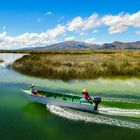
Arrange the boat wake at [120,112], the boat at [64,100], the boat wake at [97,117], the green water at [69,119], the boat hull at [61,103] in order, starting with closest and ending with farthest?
1. the green water at [69,119]
2. the boat wake at [97,117]
3. the boat wake at [120,112]
4. the boat at [64,100]
5. the boat hull at [61,103]

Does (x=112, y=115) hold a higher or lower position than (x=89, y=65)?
lower

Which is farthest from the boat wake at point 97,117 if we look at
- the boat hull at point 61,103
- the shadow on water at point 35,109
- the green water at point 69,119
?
the shadow on water at point 35,109

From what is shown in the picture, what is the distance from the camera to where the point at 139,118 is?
27.0 m

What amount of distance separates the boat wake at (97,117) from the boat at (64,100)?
55 centimetres

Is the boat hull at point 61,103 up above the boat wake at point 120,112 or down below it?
above

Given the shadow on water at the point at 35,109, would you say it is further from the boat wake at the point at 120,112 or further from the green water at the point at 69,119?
the boat wake at the point at 120,112

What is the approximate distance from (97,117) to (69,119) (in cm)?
286

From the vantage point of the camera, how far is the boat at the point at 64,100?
1167 inches

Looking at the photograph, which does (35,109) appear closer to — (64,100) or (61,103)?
(61,103)

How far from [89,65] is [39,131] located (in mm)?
35753

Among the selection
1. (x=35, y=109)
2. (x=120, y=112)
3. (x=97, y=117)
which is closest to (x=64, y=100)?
(x=35, y=109)

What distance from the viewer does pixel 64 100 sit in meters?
30.8

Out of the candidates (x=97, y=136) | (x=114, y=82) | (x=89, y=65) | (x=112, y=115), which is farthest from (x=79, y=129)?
(x=89, y=65)

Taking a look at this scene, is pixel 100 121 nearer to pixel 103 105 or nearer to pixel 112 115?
pixel 112 115
